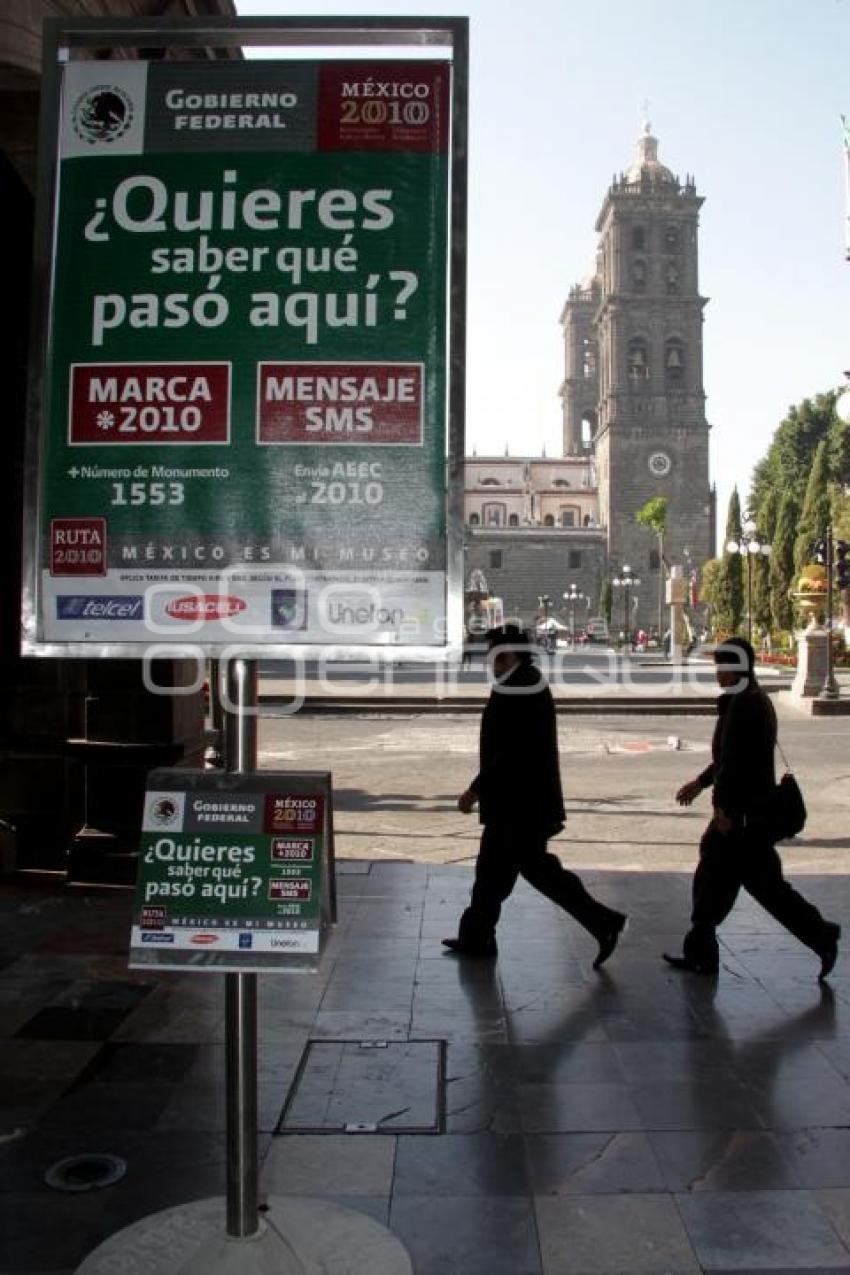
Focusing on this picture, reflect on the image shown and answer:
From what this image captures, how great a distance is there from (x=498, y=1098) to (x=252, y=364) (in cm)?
280

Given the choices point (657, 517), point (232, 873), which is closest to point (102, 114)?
point (232, 873)

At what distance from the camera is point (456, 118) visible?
3014mm

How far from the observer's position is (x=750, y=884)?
567 cm

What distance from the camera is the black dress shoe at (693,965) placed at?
228 inches

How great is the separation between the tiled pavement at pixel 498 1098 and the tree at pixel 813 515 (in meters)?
51.0

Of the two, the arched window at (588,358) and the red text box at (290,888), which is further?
the arched window at (588,358)

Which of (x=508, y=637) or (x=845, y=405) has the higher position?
(x=845, y=405)

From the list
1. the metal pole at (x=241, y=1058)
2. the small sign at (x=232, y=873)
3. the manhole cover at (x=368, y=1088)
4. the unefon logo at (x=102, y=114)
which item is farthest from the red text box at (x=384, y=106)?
the manhole cover at (x=368, y=1088)

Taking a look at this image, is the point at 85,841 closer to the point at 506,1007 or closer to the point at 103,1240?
the point at 506,1007

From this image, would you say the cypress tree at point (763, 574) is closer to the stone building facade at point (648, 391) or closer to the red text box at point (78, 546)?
the stone building facade at point (648, 391)

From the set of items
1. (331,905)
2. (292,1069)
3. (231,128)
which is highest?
(231,128)

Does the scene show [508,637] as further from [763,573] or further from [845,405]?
[763,573]

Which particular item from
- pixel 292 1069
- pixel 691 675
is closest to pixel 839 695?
pixel 691 675

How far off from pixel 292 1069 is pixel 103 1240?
1.38 m
